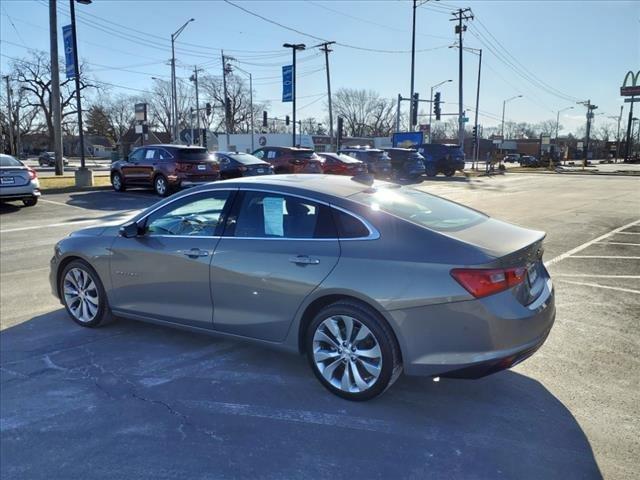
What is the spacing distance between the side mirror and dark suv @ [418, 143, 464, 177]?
29771 millimetres

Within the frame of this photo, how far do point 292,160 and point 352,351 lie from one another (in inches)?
722

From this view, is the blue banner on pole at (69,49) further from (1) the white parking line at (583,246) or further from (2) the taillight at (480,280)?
(2) the taillight at (480,280)

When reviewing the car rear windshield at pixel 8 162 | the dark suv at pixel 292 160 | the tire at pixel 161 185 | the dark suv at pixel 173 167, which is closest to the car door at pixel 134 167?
the dark suv at pixel 173 167

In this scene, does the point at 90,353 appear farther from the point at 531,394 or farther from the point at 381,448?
the point at 531,394

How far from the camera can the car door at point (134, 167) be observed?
1788 centimetres

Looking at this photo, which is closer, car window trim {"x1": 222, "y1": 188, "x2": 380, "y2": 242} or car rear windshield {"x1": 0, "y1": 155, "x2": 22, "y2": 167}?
car window trim {"x1": 222, "y1": 188, "x2": 380, "y2": 242}

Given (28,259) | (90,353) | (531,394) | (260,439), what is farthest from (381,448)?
(28,259)

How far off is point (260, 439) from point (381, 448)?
0.73m

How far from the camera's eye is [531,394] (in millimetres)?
3600

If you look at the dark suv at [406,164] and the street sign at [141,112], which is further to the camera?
the dark suv at [406,164]

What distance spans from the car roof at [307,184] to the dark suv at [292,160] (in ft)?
56.0

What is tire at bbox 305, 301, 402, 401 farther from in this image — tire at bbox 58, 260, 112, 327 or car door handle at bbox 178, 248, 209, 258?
tire at bbox 58, 260, 112, 327

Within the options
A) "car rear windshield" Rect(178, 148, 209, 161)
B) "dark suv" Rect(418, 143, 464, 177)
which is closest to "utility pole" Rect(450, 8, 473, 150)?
"dark suv" Rect(418, 143, 464, 177)

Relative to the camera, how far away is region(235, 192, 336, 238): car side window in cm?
363
